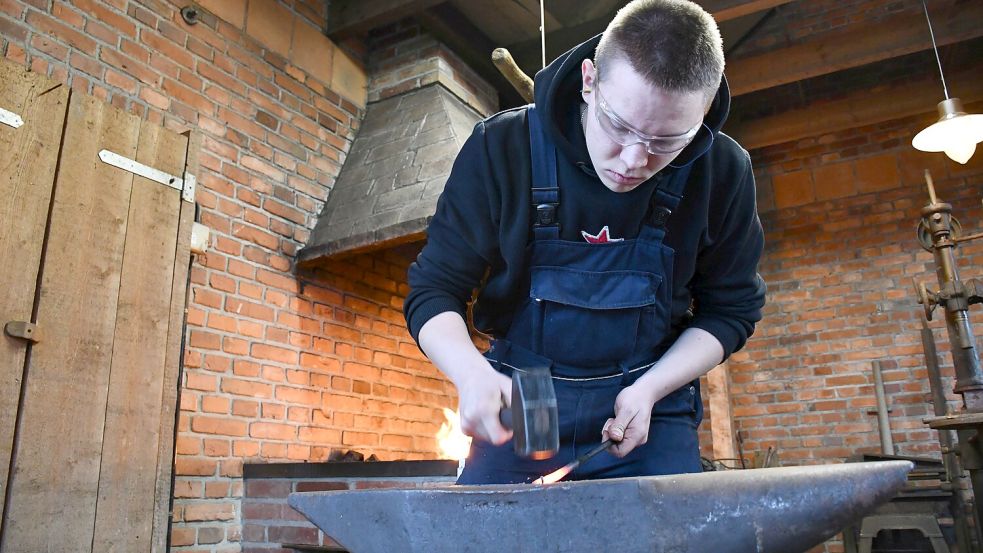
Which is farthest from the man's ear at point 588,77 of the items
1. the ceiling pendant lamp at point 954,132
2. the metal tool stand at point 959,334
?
the ceiling pendant lamp at point 954,132

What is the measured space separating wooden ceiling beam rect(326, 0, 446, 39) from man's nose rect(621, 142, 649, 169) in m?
3.57

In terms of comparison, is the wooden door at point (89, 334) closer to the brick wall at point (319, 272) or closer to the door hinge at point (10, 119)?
the door hinge at point (10, 119)

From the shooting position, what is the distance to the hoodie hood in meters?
1.41

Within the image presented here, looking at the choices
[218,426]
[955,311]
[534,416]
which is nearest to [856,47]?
[955,311]

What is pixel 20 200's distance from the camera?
275cm

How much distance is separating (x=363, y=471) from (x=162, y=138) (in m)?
1.76

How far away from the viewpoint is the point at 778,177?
648cm

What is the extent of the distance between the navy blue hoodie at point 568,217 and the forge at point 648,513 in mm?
612

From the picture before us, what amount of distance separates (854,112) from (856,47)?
0.88 meters

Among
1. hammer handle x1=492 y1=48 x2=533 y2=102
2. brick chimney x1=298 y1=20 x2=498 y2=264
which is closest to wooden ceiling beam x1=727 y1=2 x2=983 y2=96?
brick chimney x1=298 y1=20 x2=498 y2=264

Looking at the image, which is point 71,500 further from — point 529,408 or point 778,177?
point 778,177

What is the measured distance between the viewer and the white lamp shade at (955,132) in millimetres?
4211

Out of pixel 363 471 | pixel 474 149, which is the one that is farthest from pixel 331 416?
pixel 474 149

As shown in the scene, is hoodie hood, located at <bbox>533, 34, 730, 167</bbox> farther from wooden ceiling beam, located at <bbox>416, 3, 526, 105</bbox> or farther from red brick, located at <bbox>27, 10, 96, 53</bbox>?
wooden ceiling beam, located at <bbox>416, 3, 526, 105</bbox>
